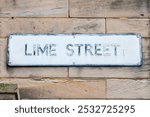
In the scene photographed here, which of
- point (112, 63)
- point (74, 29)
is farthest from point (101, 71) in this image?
point (74, 29)

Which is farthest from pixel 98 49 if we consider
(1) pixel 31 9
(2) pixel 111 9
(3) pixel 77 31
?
(1) pixel 31 9

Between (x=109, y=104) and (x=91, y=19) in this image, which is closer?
(x=109, y=104)

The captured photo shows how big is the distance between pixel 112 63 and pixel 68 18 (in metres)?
0.46

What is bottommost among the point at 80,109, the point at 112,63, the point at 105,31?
the point at 80,109

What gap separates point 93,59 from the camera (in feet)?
11.2

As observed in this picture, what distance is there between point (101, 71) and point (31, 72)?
490 mm

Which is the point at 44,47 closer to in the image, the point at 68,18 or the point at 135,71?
the point at 68,18

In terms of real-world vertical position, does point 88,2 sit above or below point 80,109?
above

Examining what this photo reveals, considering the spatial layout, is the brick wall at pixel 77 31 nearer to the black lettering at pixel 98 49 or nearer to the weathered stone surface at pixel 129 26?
the weathered stone surface at pixel 129 26

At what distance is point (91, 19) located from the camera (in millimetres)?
3506

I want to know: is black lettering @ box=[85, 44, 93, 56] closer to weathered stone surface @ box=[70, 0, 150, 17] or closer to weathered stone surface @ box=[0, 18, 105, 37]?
weathered stone surface @ box=[0, 18, 105, 37]

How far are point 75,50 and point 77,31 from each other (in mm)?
151

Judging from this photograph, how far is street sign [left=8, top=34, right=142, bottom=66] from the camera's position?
340cm

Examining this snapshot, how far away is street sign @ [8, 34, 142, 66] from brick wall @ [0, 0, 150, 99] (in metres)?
0.04
